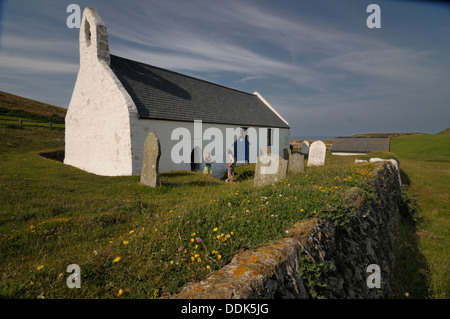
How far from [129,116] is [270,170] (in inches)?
360

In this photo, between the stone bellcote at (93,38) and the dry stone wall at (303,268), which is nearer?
the dry stone wall at (303,268)

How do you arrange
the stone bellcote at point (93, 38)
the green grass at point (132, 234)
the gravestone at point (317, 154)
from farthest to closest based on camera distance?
the gravestone at point (317, 154) → the stone bellcote at point (93, 38) → the green grass at point (132, 234)

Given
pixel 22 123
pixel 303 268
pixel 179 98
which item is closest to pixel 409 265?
pixel 303 268

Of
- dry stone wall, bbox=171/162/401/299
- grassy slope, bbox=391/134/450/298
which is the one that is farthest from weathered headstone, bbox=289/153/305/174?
dry stone wall, bbox=171/162/401/299

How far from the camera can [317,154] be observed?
48.5 feet

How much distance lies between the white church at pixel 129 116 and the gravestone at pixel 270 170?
8.32m

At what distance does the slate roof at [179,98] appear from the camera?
48.7 ft

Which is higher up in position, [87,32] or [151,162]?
[87,32]

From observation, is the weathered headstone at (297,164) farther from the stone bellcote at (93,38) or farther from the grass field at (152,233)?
the stone bellcote at (93,38)

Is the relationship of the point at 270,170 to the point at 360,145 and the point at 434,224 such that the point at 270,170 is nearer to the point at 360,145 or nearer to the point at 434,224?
the point at 434,224

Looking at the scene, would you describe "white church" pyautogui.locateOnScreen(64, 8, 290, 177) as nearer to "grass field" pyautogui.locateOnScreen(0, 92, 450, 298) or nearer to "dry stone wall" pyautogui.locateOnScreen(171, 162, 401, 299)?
"grass field" pyautogui.locateOnScreen(0, 92, 450, 298)

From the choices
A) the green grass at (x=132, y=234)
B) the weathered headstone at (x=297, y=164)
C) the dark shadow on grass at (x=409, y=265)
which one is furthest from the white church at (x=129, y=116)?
the dark shadow on grass at (x=409, y=265)

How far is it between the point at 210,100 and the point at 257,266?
20020 millimetres

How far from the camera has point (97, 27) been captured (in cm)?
1380
